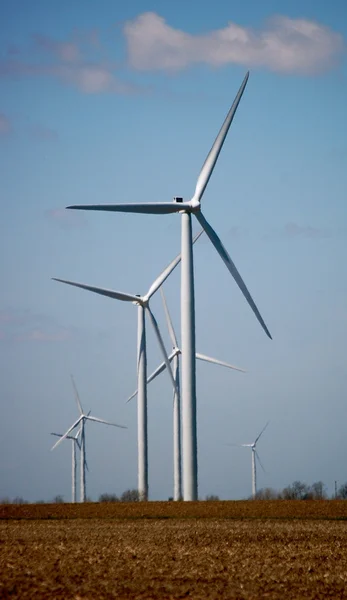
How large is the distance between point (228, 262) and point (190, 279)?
226cm

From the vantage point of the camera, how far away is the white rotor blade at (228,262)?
177 ft

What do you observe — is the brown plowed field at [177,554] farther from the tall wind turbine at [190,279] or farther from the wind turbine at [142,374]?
the wind turbine at [142,374]

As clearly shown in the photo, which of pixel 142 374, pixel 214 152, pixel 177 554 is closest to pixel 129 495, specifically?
pixel 142 374

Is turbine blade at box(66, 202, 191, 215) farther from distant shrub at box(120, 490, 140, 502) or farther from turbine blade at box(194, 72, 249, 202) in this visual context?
A: distant shrub at box(120, 490, 140, 502)

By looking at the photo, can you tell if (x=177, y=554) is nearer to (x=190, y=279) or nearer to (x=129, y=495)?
(x=190, y=279)

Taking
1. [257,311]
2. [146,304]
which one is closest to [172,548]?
[257,311]

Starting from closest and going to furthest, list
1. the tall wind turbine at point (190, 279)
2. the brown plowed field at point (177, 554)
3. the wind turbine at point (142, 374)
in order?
the brown plowed field at point (177, 554) → the tall wind turbine at point (190, 279) → the wind turbine at point (142, 374)

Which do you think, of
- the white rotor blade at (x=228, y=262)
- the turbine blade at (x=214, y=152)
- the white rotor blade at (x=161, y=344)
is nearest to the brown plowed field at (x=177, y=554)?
the white rotor blade at (x=228, y=262)

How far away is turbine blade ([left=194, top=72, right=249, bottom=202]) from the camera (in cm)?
5684

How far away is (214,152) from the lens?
2286 inches

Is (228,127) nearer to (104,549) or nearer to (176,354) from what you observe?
(176,354)

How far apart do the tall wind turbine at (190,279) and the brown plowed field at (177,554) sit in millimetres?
7648

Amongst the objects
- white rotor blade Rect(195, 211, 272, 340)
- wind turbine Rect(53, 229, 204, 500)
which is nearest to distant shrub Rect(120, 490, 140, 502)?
wind turbine Rect(53, 229, 204, 500)

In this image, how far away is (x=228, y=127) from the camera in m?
57.3
